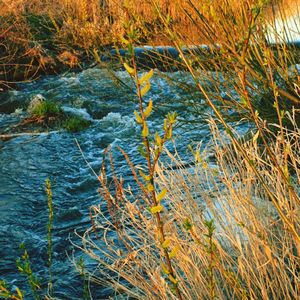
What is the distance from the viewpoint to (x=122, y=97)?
775cm

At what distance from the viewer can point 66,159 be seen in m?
5.87

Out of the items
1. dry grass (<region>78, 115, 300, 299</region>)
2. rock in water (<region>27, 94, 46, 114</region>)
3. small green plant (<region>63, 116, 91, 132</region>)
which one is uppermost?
dry grass (<region>78, 115, 300, 299</region>)

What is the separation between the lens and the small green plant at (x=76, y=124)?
672cm

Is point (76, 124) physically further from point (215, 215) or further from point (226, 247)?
point (215, 215)

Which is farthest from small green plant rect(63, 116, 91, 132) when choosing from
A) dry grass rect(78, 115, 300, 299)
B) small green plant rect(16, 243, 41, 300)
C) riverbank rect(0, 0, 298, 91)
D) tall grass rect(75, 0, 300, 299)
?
small green plant rect(16, 243, 41, 300)

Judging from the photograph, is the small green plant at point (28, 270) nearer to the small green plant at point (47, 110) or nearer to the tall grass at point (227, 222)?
the tall grass at point (227, 222)

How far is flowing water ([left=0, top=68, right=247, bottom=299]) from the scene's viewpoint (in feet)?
12.7

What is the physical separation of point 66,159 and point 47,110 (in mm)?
1445

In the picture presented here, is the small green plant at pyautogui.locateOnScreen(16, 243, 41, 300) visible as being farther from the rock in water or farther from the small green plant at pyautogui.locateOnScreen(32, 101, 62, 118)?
the rock in water

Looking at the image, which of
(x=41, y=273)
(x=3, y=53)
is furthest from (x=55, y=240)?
(x=3, y=53)

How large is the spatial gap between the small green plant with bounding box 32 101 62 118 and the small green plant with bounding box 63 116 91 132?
255mm

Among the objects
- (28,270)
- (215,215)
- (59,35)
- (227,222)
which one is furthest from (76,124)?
(28,270)

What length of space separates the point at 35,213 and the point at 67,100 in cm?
341

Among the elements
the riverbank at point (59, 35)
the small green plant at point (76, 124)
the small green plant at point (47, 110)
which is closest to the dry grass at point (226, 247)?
the small green plant at point (76, 124)
